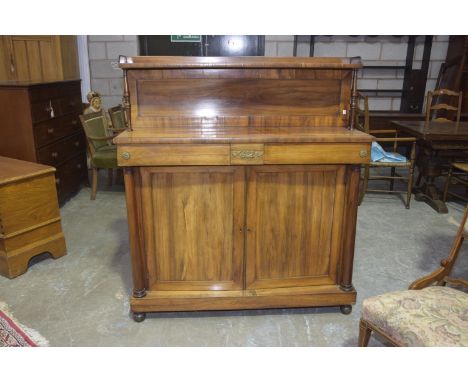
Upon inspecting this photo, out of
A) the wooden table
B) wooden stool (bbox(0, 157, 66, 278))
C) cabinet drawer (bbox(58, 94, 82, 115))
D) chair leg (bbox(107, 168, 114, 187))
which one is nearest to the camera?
wooden stool (bbox(0, 157, 66, 278))

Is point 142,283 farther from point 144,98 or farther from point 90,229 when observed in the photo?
point 90,229

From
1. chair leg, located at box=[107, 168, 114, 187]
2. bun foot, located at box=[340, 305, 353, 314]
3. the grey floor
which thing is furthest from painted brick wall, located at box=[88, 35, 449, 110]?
bun foot, located at box=[340, 305, 353, 314]

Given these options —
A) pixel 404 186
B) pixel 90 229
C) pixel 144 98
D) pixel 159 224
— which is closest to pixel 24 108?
pixel 90 229

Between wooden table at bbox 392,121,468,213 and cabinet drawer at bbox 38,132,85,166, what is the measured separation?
3.50 m

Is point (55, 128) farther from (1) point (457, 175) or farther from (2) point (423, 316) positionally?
(1) point (457, 175)

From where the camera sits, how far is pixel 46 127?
381cm

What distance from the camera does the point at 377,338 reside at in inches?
84.0

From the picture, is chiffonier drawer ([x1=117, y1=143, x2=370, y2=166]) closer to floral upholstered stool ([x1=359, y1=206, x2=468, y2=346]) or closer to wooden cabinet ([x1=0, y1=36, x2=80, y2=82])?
floral upholstered stool ([x1=359, y1=206, x2=468, y2=346])

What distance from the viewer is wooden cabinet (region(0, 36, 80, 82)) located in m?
4.65

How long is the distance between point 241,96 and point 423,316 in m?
1.34

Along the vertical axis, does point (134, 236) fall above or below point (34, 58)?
below

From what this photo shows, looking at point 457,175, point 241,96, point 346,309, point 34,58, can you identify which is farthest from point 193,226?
point 34,58

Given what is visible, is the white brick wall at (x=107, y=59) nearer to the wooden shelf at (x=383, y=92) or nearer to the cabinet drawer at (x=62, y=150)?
the cabinet drawer at (x=62, y=150)

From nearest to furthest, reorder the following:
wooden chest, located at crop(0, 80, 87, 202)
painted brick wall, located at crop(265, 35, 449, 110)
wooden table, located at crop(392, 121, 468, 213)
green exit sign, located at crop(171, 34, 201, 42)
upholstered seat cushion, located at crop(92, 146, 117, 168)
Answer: wooden chest, located at crop(0, 80, 87, 202), wooden table, located at crop(392, 121, 468, 213), upholstered seat cushion, located at crop(92, 146, 117, 168), green exit sign, located at crop(171, 34, 201, 42), painted brick wall, located at crop(265, 35, 449, 110)
